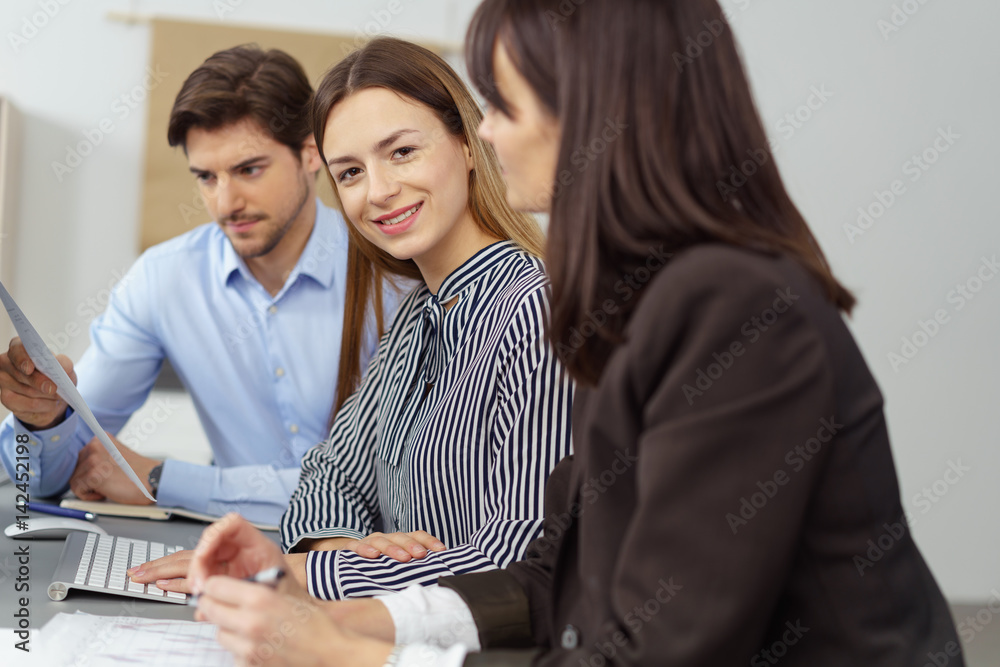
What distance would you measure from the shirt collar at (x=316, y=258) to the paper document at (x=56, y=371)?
30.3 inches

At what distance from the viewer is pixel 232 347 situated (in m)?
1.87

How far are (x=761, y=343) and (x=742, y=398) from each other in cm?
4

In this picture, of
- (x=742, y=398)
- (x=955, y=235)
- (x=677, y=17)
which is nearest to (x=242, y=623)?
(x=742, y=398)

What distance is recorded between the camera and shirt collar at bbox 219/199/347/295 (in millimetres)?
1861

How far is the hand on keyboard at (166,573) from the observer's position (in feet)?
3.13

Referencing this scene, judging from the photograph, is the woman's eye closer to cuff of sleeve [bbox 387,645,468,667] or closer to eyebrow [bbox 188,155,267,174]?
eyebrow [bbox 188,155,267,174]

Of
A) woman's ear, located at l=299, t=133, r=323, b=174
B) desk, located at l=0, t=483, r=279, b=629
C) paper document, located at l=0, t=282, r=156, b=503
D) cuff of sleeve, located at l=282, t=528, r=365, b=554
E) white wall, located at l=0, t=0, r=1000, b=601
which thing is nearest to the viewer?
desk, located at l=0, t=483, r=279, b=629

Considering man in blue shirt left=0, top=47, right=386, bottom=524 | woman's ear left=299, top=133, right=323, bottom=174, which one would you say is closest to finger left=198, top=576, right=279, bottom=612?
man in blue shirt left=0, top=47, right=386, bottom=524

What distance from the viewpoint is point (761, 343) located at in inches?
22.1

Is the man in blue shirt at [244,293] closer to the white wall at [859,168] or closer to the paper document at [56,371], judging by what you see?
the paper document at [56,371]

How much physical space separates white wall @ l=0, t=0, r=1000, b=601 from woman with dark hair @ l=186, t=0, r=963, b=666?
2642 millimetres

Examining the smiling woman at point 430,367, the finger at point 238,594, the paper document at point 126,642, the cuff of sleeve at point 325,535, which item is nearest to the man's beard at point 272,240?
the smiling woman at point 430,367

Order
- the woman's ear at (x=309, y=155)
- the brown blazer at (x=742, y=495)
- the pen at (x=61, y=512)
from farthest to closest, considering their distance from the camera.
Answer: the woman's ear at (x=309, y=155) → the pen at (x=61, y=512) → the brown blazer at (x=742, y=495)

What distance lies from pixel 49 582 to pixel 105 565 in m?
0.06
